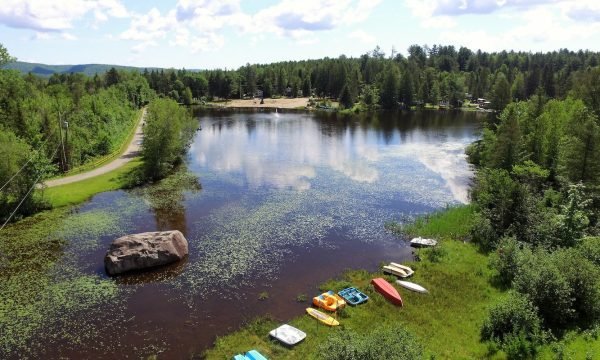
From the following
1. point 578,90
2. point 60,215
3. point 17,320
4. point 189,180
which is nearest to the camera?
point 17,320

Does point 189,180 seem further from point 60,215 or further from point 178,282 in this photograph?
point 178,282

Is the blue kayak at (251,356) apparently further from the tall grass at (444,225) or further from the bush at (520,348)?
the tall grass at (444,225)

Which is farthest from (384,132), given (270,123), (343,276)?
(343,276)

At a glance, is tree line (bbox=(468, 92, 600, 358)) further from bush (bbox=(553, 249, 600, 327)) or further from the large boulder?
the large boulder

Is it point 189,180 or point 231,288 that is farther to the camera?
point 189,180

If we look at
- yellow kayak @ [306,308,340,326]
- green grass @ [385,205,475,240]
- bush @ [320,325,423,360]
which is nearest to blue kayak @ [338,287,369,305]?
yellow kayak @ [306,308,340,326]

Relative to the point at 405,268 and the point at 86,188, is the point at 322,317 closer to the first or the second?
the point at 405,268

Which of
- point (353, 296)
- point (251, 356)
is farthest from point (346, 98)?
point (251, 356)
